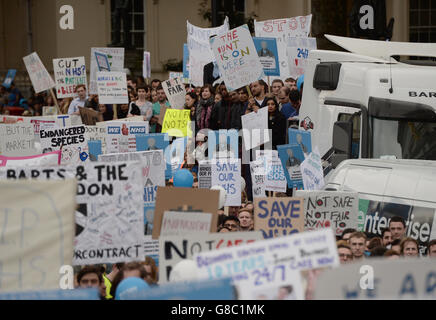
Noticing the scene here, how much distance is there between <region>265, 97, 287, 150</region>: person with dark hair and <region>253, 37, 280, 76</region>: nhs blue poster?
59.2 inches

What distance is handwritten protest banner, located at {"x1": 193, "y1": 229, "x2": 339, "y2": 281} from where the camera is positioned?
15.3ft

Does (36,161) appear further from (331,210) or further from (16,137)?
(16,137)

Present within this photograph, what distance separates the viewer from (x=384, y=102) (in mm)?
11406

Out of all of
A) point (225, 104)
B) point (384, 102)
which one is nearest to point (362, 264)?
point (384, 102)

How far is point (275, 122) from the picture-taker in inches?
572

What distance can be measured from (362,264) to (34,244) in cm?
243

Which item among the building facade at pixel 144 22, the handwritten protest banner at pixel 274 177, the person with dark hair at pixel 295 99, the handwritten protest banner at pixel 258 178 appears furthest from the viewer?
the building facade at pixel 144 22

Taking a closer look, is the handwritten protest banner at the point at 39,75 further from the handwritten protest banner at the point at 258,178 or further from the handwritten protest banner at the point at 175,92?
the handwritten protest banner at the point at 258,178

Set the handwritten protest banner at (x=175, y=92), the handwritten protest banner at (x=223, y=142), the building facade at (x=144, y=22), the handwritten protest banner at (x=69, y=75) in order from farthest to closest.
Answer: the building facade at (x=144, y=22) → the handwritten protest banner at (x=69, y=75) → the handwritten protest banner at (x=175, y=92) → the handwritten protest banner at (x=223, y=142)

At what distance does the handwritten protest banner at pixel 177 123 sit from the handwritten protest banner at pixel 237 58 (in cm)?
123

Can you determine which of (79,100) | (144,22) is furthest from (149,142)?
(144,22)

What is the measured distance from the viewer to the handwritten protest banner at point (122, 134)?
13.0m

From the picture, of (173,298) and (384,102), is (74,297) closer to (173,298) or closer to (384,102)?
(173,298)

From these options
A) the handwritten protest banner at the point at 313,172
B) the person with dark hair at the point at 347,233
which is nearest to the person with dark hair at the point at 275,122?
the handwritten protest banner at the point at 313,172
